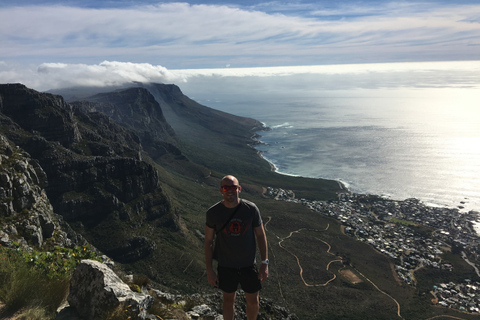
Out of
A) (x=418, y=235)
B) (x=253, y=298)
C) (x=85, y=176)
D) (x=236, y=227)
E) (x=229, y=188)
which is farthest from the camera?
(x=418, y=235)

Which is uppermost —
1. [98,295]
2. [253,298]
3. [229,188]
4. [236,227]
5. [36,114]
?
[229,188]

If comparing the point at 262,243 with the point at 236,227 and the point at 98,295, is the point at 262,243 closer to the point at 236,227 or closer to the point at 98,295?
the point at 236,227

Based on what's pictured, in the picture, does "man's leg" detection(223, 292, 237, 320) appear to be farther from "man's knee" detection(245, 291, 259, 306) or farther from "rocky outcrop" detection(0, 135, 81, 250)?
"rocky outcrop" detection(0, 135, 81, 250)

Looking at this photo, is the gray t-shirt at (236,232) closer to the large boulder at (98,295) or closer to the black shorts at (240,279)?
the black shorts at (240,279)

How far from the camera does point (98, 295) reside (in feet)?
37.5

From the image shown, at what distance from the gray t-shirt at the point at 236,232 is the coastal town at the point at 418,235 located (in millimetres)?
109694

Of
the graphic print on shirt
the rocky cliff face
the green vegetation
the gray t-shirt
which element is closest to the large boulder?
the green vegetation

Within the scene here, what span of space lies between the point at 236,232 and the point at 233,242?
43 centimetres

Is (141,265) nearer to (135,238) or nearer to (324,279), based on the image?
(135,238)

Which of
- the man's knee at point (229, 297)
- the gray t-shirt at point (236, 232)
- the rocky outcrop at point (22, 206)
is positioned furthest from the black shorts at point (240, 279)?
the rocky outcrop at point (22, 206)

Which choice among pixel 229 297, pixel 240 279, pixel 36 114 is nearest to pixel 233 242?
pixel 240 279

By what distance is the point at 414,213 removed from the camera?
18550cm

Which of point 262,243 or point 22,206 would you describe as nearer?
point 262,243

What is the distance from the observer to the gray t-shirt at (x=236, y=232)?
10.8m
